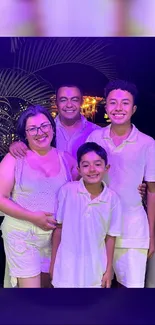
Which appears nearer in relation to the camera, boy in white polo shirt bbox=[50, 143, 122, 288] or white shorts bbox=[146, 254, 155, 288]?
boy in white polo shirt bbox=[50, 143, 122, 288]

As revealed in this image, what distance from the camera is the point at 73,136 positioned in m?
2.62

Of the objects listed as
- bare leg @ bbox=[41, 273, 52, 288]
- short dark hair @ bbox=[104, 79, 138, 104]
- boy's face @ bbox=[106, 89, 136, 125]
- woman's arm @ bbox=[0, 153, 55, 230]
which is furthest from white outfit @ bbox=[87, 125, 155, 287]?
bare leg @ bbox=[41, 273, 52, 288]

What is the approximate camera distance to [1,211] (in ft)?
8.57

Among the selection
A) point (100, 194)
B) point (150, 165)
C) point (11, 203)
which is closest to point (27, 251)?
point (11, 203)

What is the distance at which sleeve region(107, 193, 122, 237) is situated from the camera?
8.49 ft

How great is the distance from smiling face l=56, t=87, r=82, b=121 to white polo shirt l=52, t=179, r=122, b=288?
1.41 ft

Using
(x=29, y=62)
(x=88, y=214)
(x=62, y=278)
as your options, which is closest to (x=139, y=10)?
(x=29, y=62)

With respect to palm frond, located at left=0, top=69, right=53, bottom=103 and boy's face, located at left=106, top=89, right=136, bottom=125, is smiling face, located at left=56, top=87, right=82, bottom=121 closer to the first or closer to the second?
palm frond, located at left=0, top=69, right=53, bottom=103

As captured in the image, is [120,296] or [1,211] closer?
[1,211]

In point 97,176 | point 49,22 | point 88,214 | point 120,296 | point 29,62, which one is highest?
point 49,22

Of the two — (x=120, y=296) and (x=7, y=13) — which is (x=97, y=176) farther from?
(x=7, y=13)

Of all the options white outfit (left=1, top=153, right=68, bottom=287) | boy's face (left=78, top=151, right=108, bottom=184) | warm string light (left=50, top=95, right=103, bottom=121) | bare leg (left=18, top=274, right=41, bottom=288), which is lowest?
bare leg (left=18, top=274, right=41, bottom=288)

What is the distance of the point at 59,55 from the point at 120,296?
5.44ft

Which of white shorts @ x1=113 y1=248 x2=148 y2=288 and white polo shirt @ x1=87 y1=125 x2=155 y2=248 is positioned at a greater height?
white polo shirt @ x1=87 y1=125 x2=155 y2=248
